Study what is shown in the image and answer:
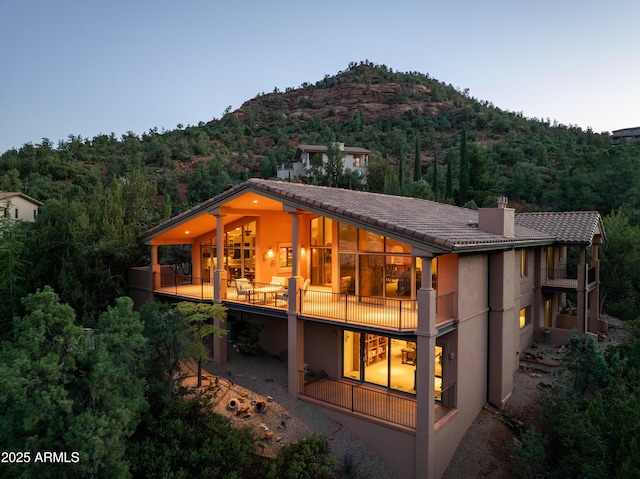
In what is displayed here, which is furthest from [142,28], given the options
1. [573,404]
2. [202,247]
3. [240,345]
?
[573,404]

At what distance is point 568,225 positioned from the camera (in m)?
20.1

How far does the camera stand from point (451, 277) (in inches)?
472

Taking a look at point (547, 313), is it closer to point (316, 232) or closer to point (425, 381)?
point (316, 232)

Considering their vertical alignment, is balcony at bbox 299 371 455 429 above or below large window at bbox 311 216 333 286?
below

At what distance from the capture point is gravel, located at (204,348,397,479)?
1059cm

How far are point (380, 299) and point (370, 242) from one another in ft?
6.53

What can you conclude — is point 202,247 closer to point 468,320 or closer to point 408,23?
point 468,320

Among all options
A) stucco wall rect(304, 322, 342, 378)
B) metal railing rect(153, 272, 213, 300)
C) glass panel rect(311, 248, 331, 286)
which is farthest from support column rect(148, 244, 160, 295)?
stucco wall rect(304, 322, 342, 378)

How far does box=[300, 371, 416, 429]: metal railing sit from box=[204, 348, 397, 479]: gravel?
0.53m

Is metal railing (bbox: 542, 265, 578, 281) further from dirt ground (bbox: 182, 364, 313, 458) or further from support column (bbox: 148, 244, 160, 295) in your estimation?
support column (bbox: 148, 244, 160, 295)

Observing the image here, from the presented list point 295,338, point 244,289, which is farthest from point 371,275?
point 244,289

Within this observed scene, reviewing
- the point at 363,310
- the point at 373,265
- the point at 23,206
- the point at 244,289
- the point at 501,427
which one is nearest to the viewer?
the point at 501,427

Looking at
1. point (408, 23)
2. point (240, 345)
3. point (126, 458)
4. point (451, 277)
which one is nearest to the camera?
point (126, 458)

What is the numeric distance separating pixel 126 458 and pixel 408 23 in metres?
29.0
